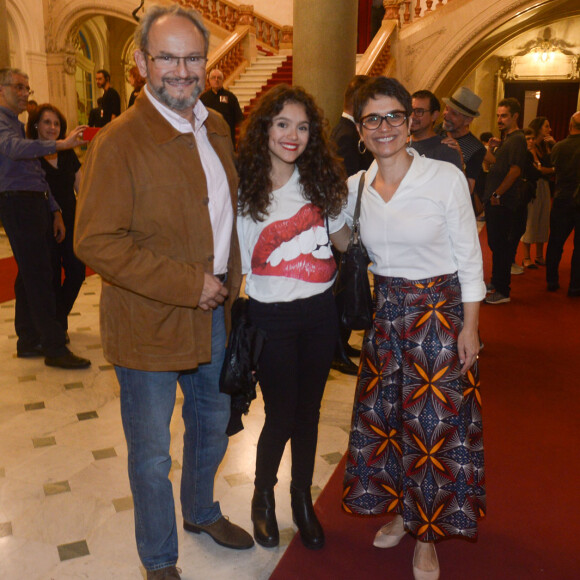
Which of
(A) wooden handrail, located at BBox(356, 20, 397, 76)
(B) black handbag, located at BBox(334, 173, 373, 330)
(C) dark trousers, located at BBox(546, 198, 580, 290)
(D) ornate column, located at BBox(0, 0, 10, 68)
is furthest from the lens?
(A) wooden handrail, located at BBox(356, 20, 397, 76)

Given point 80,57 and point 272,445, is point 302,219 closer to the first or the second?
point 272,445

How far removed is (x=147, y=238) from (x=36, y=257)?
2.61 meters

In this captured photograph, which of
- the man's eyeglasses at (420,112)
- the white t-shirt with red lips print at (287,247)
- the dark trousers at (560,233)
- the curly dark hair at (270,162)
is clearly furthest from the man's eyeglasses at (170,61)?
the dark trousers at (560,233)

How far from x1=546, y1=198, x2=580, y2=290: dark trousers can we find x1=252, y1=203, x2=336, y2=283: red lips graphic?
A: 5134mm

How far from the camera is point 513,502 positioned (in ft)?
9.12

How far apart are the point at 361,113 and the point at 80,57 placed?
1656cm

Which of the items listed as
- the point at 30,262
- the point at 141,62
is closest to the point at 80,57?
the point at 30,262

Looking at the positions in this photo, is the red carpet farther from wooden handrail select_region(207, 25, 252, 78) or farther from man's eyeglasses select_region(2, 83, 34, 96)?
wooden handrail select_region(207, 25, 252, 78)

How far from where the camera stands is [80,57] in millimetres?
16531

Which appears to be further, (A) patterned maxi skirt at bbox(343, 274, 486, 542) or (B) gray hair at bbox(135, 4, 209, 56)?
(A) patterned maxi skirt at bbox(343, 274, 486, 542)

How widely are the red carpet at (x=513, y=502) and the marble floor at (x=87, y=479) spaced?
0.21 meters

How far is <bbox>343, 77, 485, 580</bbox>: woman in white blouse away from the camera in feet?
6.77

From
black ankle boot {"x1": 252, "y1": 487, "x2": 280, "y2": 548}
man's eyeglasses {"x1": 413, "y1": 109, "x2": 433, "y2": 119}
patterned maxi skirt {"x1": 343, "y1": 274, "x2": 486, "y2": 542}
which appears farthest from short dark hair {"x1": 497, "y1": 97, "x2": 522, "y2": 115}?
black ankle boot {"x1": 252, "y1": 487, "x2": 280, "y2": 548}

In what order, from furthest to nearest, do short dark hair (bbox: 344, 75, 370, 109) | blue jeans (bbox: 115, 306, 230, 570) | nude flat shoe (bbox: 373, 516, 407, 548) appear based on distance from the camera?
short dark hair (bbox: 344, 75, 370, 109)
nude flat shoe (bbox: 373, 516, 407, 548)
blue jeans (bbox: 115, 306, 230, 570)
